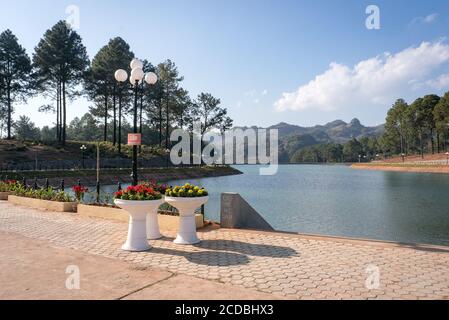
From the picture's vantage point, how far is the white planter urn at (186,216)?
26.4 ft

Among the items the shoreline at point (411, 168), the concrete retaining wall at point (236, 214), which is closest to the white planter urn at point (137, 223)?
the concrete retaining wall at point (236, 214)

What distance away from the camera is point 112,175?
147 ft

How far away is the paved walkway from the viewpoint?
16.6 feet

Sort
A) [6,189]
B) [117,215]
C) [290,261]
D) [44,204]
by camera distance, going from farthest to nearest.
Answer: [6,189], [44,204], [117,215], [290,261]

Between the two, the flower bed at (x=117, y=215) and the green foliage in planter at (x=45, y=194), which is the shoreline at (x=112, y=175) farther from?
the flower bed at (x=117, y=215)

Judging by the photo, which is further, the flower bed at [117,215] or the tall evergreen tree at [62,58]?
the tall evergreen tree at [62,58]

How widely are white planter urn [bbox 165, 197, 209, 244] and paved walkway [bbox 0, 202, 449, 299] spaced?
34 cm

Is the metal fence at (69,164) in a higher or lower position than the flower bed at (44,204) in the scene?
higher

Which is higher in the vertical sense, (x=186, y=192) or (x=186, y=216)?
(x=186, y=192)

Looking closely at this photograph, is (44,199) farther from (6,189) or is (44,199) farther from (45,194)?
(6,189)

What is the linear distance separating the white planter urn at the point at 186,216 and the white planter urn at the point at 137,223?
511 millimetres

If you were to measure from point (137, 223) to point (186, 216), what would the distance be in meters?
1.17

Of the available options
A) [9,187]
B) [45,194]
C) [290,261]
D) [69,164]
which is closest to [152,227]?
[290,261]

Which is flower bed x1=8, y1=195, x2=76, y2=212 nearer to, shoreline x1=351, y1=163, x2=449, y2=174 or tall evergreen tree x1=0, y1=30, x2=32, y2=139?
tall evergreen tree x1=0, y1=30, x2=32, y2=139
